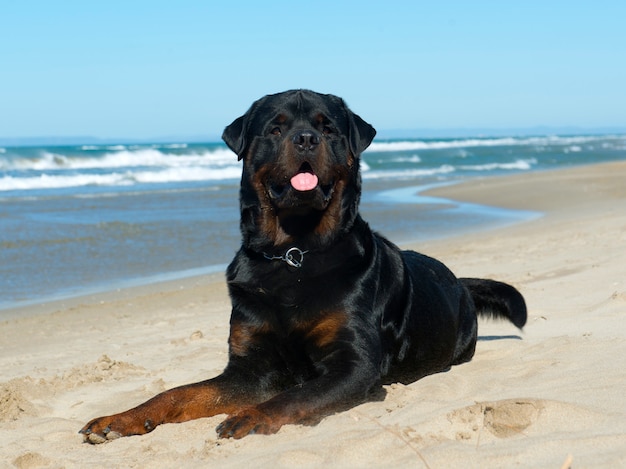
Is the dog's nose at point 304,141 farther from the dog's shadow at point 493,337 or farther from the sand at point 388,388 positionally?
the dog's shadow at point 493,337

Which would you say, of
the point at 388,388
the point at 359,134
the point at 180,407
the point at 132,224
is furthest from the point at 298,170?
the point at 132,224

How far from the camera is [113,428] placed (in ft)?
12.7

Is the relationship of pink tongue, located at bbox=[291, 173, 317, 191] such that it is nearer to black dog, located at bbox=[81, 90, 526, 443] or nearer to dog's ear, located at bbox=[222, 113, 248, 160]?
black dog, located at bbox=[81, 90, 526, 443]

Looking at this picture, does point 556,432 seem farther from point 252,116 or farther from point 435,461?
point 252,116

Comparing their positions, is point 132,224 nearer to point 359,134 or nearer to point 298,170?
point 359,134

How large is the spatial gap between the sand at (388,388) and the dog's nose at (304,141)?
51.6 inches

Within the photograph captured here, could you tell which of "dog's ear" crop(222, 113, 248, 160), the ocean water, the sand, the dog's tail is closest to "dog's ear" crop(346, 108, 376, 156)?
"dog's ear" crop(222, 113, 248, 160)

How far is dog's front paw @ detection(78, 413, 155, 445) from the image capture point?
151 inches

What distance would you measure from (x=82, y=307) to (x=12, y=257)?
3.55m

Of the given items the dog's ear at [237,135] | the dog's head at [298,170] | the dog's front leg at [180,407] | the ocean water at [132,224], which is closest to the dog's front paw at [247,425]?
the dog's front leg at [180,407]

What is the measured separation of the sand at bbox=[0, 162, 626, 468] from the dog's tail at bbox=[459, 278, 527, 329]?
0.57 feet

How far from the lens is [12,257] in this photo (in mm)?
11422

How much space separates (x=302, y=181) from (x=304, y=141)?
209mm

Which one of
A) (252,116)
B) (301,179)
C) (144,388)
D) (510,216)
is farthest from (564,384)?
(510,216)
